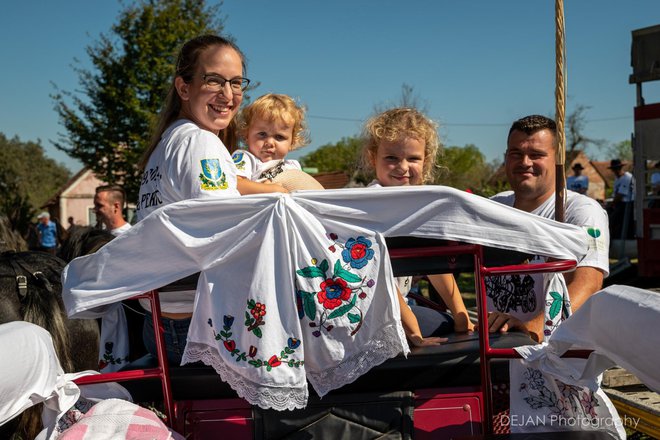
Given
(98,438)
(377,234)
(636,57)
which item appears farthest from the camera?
(636,57)

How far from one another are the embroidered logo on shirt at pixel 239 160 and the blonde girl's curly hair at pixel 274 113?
0.99 ft

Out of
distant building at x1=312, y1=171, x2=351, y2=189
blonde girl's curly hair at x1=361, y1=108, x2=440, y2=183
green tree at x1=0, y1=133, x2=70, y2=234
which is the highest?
green tree at x1=0, y1=133, x2=70, y2=234

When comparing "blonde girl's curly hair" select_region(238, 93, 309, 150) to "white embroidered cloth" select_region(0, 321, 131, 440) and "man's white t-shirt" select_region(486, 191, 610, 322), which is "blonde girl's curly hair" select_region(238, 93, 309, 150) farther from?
"white embroidered cloth" select_region(0, 321, 131, 440)

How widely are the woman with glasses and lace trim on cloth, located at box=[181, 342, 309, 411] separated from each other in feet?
1.06

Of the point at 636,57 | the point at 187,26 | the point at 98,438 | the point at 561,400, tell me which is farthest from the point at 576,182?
the point at 98,438

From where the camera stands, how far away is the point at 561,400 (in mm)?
2381

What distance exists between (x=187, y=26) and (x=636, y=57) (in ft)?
42.7

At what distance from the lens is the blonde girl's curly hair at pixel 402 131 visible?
3.21 m

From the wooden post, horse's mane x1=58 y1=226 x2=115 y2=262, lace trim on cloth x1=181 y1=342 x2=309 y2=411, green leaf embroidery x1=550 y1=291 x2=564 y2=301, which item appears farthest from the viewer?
horse's mane x1=58 y1=226 x2=115 y2=262

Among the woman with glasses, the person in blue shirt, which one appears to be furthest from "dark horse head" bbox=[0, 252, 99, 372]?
the person in blue shirt

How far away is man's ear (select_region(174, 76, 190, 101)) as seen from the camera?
9.09ft

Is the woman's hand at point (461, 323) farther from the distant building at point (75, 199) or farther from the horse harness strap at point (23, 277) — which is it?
the distant building at point (75, 199)

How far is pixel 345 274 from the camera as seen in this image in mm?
2205

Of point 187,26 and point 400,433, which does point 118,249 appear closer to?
point 400,433
